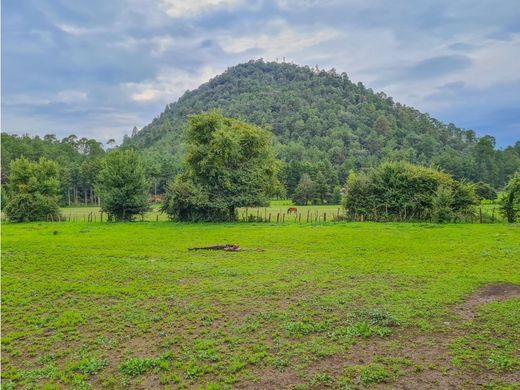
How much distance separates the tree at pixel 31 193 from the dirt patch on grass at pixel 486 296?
152 ft

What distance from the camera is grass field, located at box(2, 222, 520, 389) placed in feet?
24.0

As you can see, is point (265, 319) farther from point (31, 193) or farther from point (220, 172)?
point (31, 193)

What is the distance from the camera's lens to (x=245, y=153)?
39219 millimetres

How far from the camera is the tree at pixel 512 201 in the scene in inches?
1184

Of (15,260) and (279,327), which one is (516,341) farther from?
(15,260)

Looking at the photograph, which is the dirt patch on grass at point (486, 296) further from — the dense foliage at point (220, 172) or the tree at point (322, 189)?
the tree at point (322, 189)

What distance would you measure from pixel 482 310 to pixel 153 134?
191 m

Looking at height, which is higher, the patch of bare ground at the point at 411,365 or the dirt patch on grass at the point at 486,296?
the dirt patch on grass at the point at 486,296

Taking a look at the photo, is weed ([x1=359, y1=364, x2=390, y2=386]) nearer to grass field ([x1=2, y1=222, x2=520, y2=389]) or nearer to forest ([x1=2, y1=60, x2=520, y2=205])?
grass field ([x1=2, y1=222, x2=520, y2=389])

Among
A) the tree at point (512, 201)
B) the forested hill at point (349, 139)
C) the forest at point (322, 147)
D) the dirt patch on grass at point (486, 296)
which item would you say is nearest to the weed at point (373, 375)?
the dirt patch on grass at point (486, 296)

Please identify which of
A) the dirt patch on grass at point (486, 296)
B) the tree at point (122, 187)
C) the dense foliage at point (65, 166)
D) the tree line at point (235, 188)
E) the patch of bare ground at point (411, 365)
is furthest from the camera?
the dense foliage at point (65, 166)

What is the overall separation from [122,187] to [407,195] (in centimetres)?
2971

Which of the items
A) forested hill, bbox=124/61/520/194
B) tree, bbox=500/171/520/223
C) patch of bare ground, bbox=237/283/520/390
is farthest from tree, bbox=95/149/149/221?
forested hill, bbox=124/61/520/194

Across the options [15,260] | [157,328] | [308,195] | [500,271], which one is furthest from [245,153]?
[308,195]
